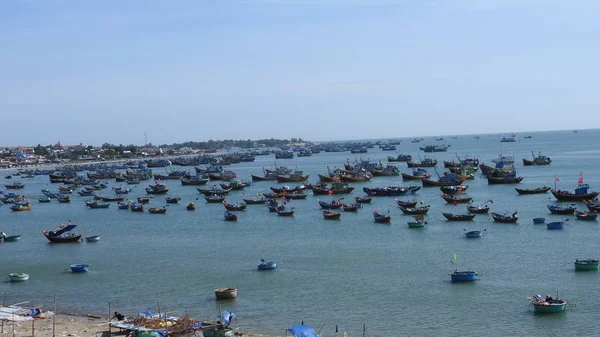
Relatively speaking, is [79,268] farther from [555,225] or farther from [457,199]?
[457,199]

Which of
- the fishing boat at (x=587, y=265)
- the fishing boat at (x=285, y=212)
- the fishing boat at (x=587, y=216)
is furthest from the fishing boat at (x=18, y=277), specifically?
the fishing boat at (x=587, y=216)

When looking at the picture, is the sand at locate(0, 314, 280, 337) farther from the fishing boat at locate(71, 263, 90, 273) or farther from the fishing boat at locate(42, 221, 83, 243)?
the fishing boat at locate(42, 221, 83, 243)

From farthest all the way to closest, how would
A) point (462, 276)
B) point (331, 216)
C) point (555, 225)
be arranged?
1. point (331, 216)
2. point (555, 225)
3. point (462, 276)

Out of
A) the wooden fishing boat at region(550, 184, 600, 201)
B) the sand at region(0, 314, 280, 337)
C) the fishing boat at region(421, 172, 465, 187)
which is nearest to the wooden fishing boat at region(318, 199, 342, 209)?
the wooden fishing boat at region(550, 184, 600, 201)

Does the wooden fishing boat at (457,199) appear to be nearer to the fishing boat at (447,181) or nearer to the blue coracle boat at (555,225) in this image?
the fishing boat at (447,181)

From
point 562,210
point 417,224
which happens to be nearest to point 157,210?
point 417,224

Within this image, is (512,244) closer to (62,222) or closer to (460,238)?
(460,238)

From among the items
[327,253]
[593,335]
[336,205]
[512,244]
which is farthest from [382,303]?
[336,205]
